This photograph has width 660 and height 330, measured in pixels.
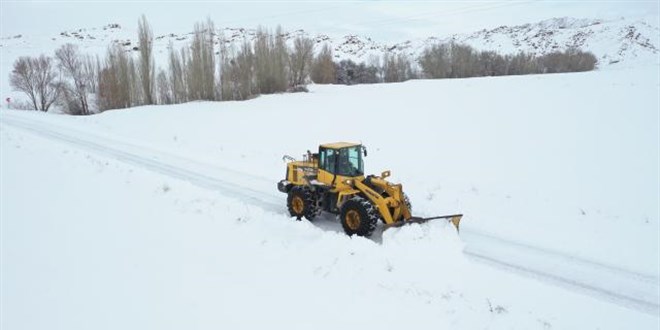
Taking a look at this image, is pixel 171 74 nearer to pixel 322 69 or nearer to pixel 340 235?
pixel 322 69

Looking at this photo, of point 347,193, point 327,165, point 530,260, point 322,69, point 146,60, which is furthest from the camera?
point 322,69

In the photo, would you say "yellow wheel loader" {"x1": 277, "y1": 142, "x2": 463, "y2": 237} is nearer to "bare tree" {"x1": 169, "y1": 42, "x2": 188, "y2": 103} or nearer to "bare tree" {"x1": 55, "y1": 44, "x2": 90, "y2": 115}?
"bare tree" {"x1": 169, "y1": 42, "x2": 188, "y2": 103}

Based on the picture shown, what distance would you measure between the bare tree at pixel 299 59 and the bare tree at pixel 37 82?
23.7 meters

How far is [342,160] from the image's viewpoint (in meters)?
11.1

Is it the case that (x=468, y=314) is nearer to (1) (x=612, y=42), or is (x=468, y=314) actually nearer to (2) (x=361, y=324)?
(2) (x=361, y=324)

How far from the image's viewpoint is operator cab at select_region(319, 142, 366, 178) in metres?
11.1

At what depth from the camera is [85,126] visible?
28.2 meters

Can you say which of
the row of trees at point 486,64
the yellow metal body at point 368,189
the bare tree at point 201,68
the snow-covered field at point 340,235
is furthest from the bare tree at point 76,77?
the row of trees at point 486,64

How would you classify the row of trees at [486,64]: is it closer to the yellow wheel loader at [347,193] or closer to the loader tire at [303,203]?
the yellow wheel loader at [347,193]

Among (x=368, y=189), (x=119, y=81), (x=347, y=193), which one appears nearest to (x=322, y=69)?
(x=119, y=81)

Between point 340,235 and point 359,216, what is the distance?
1.99ft

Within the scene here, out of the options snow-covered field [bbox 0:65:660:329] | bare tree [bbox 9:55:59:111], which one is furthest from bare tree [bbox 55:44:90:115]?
snow-covered field [bbox 0:65:660:329]

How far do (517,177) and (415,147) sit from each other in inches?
243

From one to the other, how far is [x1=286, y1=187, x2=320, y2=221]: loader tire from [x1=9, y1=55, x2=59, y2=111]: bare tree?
143 feet
